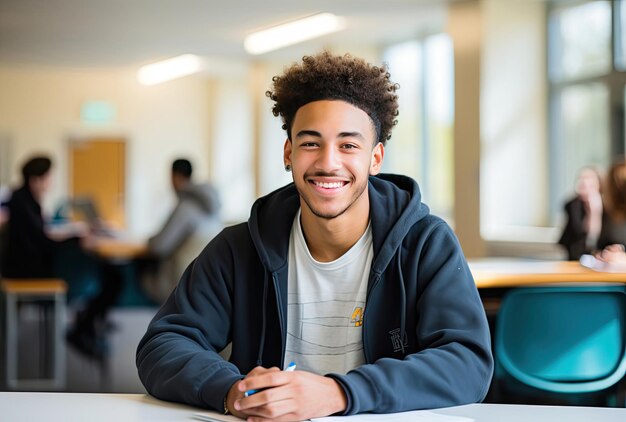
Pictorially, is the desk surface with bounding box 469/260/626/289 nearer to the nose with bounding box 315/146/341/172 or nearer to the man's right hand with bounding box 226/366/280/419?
the nose with bounding box 315/146/341/172

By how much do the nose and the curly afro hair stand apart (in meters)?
0.11

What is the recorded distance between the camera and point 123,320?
9.26m

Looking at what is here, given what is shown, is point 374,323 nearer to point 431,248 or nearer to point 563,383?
point 431,248

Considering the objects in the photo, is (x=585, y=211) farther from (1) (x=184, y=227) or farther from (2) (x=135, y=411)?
(2) (x=135, y=411)

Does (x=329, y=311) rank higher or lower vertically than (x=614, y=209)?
lower

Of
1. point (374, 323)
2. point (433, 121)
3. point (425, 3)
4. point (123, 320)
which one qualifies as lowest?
point (123, 320)

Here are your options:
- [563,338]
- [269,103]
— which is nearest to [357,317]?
[563,338]

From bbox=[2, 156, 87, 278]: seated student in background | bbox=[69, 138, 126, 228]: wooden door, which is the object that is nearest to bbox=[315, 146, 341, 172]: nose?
bbox=[2, 156, 87, 278]: seated student in background

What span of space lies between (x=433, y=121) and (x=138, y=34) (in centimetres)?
351

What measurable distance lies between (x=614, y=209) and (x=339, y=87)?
4226 mm

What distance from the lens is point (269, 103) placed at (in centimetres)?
1103

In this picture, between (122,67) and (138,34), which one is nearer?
(138,34)

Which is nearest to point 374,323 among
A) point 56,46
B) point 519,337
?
point 519,337

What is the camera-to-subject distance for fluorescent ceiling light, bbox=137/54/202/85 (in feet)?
41.0
